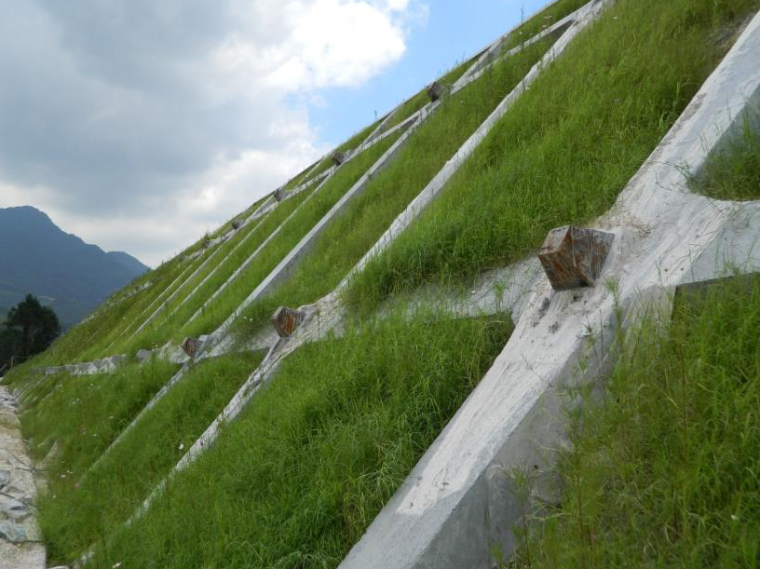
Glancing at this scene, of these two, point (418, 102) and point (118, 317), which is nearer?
point (418, 102)

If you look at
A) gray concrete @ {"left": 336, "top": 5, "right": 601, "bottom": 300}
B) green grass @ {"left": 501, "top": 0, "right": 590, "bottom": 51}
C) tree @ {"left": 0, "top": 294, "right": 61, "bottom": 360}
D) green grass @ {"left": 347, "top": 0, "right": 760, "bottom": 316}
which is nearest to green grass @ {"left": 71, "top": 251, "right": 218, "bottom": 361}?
gray concrete @ {"left": 336, "top": 5, "right": 601, "bottom": 300}

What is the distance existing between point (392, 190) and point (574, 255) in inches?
154

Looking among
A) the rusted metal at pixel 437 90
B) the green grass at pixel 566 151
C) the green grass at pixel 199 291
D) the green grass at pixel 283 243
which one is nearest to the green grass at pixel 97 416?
the green grass at pixel 283 243

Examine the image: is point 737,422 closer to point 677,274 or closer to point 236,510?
point 677,274

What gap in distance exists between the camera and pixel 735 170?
8.00 ft

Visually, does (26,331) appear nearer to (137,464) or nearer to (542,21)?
(137,464)

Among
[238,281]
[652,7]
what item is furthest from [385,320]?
[238,281]

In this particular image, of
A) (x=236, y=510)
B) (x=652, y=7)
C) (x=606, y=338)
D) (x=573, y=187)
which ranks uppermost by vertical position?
(x=652, y=7)

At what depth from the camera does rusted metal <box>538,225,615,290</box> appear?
2342 millimetres

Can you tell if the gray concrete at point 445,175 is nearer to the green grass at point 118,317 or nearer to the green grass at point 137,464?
the green grass at point 137,464

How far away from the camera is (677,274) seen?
215 cm

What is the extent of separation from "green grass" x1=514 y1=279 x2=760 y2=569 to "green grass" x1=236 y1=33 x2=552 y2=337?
131 inches

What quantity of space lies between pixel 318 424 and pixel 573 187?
1959mm

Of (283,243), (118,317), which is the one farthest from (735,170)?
(118,317)
